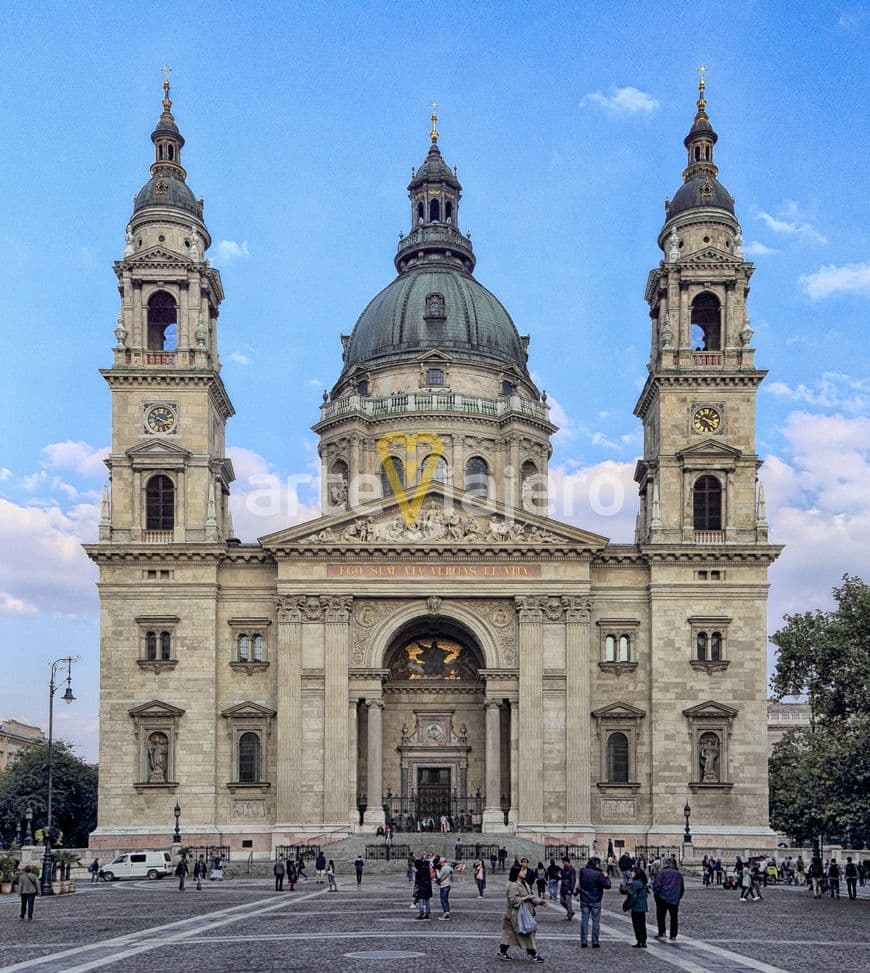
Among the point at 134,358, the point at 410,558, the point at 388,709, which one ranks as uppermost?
the point at 134,358

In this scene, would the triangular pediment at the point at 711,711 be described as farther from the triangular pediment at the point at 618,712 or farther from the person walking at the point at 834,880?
the person walking at the point at 834,880

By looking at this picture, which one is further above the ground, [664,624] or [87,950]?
[664,624]

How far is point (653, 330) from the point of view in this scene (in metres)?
75.4

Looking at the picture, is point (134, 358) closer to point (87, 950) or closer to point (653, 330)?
point (653, 330)

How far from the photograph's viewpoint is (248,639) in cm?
6888

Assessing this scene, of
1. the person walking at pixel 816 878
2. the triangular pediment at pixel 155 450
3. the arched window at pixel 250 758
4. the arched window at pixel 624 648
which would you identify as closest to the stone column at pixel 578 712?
the arched window at pixel 624 648

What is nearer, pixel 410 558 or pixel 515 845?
pixel 515 845

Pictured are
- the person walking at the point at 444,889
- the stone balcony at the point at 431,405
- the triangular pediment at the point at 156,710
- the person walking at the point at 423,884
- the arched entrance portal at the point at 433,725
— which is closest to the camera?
the person walking at the point at 423,884

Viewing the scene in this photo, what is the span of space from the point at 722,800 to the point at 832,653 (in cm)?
1229

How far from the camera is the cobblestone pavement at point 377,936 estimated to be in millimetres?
25453

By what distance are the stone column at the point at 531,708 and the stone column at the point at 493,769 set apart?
1278 mm

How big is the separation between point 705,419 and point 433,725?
68.7 feet

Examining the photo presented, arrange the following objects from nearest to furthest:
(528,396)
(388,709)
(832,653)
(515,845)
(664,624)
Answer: (832,653)
(515,845)
(664,624)
(388,709)
(528,396)

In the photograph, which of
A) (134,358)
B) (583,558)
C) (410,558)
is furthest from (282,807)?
(134,358)
